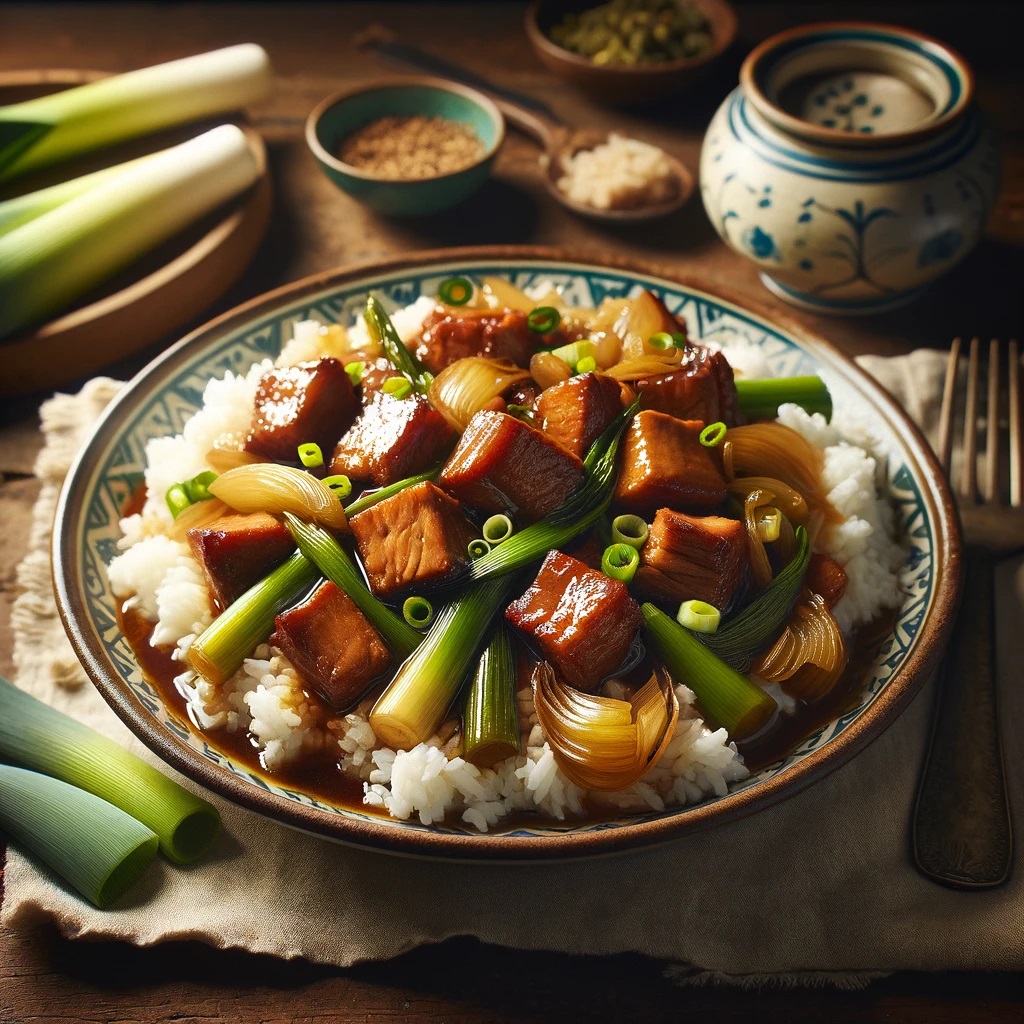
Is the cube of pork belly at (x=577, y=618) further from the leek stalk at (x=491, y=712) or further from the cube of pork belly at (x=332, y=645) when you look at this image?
the cube of pork belly at (x=332, y=645)

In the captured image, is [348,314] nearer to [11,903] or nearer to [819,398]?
[819,398]

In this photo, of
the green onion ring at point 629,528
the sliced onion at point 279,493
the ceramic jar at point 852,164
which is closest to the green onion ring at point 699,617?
the green onion ring at point 629,528

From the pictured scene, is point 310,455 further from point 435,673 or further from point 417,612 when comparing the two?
point 435,673

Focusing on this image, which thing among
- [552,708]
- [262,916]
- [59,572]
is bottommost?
[262,916]

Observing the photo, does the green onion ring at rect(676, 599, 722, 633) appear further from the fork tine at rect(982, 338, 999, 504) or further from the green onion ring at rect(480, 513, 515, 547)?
the fork tine at rect(982, 338, 999, 504)

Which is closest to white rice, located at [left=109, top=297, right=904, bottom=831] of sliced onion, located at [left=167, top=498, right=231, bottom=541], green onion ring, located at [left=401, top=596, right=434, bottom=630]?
sliced onion, located at [left=167, top=498, right=231, bottom=541]

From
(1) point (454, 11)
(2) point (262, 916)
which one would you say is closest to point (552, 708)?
(2) point (262, 916)
